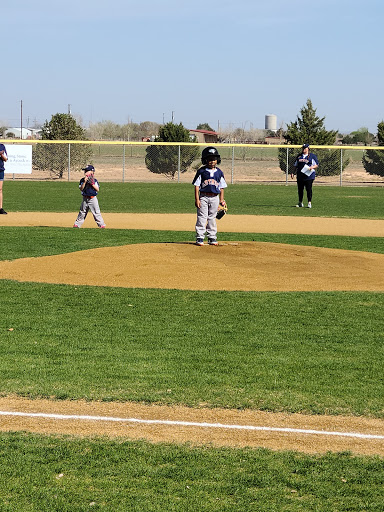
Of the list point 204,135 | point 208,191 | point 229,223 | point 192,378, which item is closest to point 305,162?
point 229,223

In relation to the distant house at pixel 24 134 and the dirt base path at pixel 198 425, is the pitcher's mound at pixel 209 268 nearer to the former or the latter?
the dirt base path at pixel 198 425

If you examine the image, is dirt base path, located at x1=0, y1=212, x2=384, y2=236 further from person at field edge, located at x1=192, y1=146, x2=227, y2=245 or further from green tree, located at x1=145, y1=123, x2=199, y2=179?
green tree, located at x1=145, y1=123, x2=199, y2=179

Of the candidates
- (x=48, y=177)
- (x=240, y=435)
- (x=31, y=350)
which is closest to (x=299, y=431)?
(x=240, y=435)

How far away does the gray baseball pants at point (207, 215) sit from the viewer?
45.9 feet

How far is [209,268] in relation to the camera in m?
12.6

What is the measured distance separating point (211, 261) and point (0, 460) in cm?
798

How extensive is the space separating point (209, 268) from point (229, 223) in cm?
949

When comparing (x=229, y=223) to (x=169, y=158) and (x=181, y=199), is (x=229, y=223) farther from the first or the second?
(x=169, y=158)

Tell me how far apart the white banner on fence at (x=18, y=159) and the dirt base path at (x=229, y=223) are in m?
19.4

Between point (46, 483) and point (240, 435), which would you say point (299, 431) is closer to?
point (240, 435)

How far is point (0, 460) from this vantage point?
5219mm

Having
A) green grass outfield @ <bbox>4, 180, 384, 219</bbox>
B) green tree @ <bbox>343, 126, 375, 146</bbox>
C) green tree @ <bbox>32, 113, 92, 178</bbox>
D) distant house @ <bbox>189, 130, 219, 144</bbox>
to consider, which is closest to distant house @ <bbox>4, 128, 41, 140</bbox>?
distant house @ <bbox>189, 130, 219, 144</bbox>

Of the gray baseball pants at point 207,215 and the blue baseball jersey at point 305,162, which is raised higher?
the blue baseball jersey at point 305,162

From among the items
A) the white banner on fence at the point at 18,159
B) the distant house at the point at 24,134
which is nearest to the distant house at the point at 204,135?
the distant house at the point at 24,134
